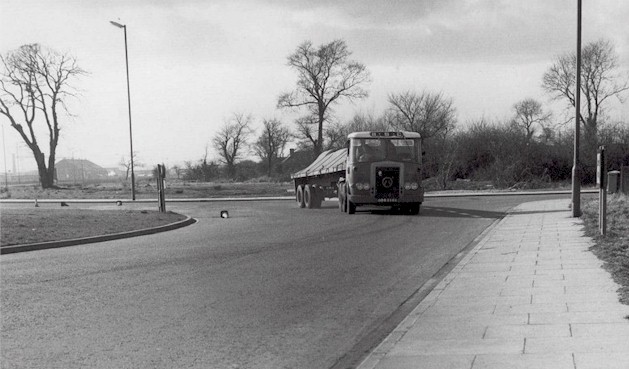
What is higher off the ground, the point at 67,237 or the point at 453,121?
the point at 453,121

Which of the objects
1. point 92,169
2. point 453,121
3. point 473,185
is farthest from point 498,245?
point 92,169

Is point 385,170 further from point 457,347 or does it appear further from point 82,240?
point 457,347

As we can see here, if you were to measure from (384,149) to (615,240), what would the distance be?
1116 cm

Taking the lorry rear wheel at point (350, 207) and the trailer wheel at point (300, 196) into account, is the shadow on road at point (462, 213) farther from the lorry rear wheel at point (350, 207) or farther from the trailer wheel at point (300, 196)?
the trailer wheel at point (300, 196)

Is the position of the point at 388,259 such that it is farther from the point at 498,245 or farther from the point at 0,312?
the point at 0,312

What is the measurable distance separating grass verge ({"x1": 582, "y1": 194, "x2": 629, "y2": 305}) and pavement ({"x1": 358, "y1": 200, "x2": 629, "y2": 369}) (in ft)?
0.48

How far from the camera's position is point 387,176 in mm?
21516

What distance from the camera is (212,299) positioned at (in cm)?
754

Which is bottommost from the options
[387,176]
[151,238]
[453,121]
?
[151,238]

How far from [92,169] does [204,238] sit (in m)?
166

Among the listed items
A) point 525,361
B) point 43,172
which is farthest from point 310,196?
point 43,172

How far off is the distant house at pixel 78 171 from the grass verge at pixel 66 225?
119026 mm

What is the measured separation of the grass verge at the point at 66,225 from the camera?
14.7m

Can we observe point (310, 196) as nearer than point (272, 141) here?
Yes
